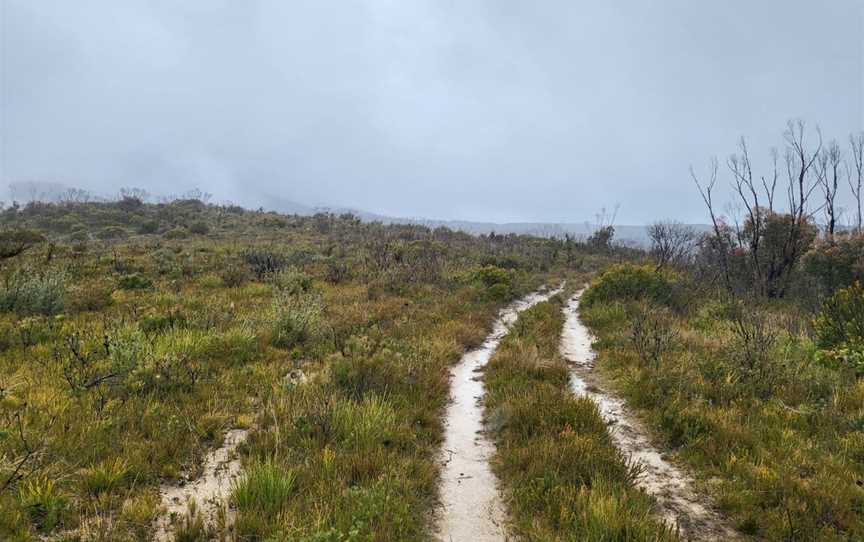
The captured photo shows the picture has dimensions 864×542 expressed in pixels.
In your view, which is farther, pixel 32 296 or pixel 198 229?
pixel 198 229

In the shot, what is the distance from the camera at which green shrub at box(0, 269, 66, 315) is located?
819 cm

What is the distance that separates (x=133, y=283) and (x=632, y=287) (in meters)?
15.3

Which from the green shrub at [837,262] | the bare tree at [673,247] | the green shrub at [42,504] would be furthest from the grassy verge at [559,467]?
the bare tree at [673,247]

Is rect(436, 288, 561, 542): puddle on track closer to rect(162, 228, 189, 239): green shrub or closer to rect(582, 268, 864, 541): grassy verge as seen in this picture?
rect(582, 268, 864, 541): grassy verge

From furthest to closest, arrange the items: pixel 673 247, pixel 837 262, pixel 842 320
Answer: pixel 673 247, pixel 837 262, pixel 842 320

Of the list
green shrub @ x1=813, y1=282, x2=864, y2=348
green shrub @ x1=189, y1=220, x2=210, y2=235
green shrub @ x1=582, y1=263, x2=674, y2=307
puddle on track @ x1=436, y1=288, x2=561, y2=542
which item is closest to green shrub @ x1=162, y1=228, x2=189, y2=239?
green shrub @ x1=189, y1=220, x2=210, y2=235

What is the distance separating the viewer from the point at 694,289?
14672 millimetres

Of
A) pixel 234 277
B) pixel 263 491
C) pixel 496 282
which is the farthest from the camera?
pixel 496 282

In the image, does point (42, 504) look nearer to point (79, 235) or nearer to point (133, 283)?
point (133, 283)

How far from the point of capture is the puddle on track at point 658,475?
3.72m

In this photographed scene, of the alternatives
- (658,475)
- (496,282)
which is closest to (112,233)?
(496,282)

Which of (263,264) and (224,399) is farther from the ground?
(263,264)

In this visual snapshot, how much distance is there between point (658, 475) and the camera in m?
4.54

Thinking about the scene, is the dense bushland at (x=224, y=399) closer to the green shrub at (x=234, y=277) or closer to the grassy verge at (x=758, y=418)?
the green shrub at (x=234, y=277)
